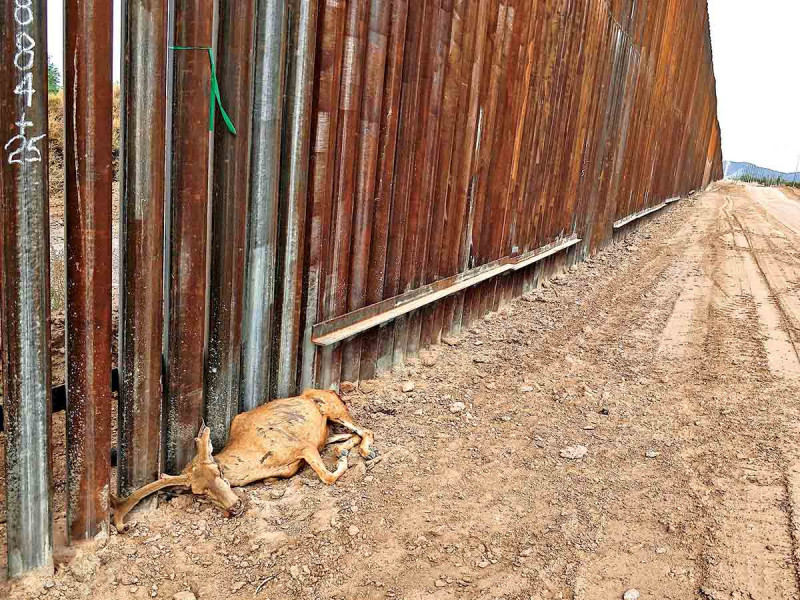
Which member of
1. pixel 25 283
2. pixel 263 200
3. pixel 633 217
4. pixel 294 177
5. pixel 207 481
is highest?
pixel 294 177

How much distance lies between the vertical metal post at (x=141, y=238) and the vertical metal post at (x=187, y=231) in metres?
0.12

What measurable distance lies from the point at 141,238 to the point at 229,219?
0.50 m

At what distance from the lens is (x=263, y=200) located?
293cm

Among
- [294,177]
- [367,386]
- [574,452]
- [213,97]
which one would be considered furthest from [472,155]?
[213,97]

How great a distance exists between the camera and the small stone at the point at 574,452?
344 cm

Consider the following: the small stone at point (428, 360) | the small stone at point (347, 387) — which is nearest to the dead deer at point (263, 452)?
the small stone at point (347, 387)

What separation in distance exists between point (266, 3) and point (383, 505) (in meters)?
2.12

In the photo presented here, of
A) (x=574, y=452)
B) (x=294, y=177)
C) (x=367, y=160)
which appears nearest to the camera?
(x=294, y=177)

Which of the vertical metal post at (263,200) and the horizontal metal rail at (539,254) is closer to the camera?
the vertical metal post at (263,200)

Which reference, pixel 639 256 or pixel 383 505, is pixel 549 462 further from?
pixel 639 256

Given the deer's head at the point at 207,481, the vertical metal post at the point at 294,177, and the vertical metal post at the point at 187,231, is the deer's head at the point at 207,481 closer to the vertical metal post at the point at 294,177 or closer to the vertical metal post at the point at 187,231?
the vertical metal post at the point at 187,231

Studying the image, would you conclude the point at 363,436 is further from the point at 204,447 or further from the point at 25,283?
the point at 25,283

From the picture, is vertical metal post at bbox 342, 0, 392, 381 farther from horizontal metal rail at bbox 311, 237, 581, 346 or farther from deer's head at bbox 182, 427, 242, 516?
deer's head at bbox 182, 427, 242, 516

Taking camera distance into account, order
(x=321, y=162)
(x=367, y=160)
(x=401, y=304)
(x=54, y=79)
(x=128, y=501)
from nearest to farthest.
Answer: (x=128, y=501)
(x=321, y=162)
(x=367, y=160)
(x=401, y=304)
(x=54, y=79)
